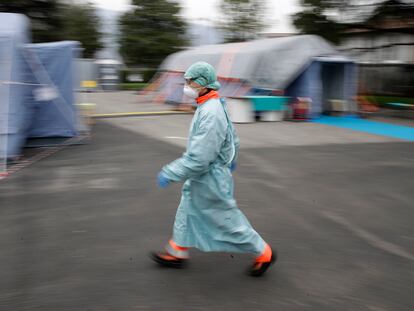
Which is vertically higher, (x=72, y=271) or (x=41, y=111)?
(x=41, y=111)

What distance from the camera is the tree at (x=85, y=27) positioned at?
3584 centimetres

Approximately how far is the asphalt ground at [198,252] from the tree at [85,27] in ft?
101

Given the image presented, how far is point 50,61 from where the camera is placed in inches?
371

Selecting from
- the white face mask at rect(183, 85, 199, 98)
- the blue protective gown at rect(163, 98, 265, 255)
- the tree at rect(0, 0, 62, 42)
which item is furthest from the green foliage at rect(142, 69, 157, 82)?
the blue protective gown at rect(163, 98, 265, 255)

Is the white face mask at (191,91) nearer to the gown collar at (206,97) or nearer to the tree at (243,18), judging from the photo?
the gown collar at (206,97)

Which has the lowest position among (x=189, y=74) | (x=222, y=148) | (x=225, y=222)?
(x=225, y=222)

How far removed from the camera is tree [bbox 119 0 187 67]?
34812 millimetres

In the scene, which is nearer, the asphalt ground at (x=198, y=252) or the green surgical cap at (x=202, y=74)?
the asphalt ground at (x=198, y=252)

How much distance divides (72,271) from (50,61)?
697 cm

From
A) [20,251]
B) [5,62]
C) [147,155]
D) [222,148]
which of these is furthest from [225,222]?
[5,62]

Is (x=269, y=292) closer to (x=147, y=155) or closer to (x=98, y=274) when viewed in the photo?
(x=98, y=274)

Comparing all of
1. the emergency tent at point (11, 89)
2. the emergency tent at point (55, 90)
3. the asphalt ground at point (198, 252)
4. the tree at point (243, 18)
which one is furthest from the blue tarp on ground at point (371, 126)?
the tree at point (243, 18)

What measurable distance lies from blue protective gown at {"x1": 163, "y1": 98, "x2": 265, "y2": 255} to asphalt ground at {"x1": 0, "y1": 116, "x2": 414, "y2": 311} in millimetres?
323

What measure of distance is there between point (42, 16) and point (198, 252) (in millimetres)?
30176
